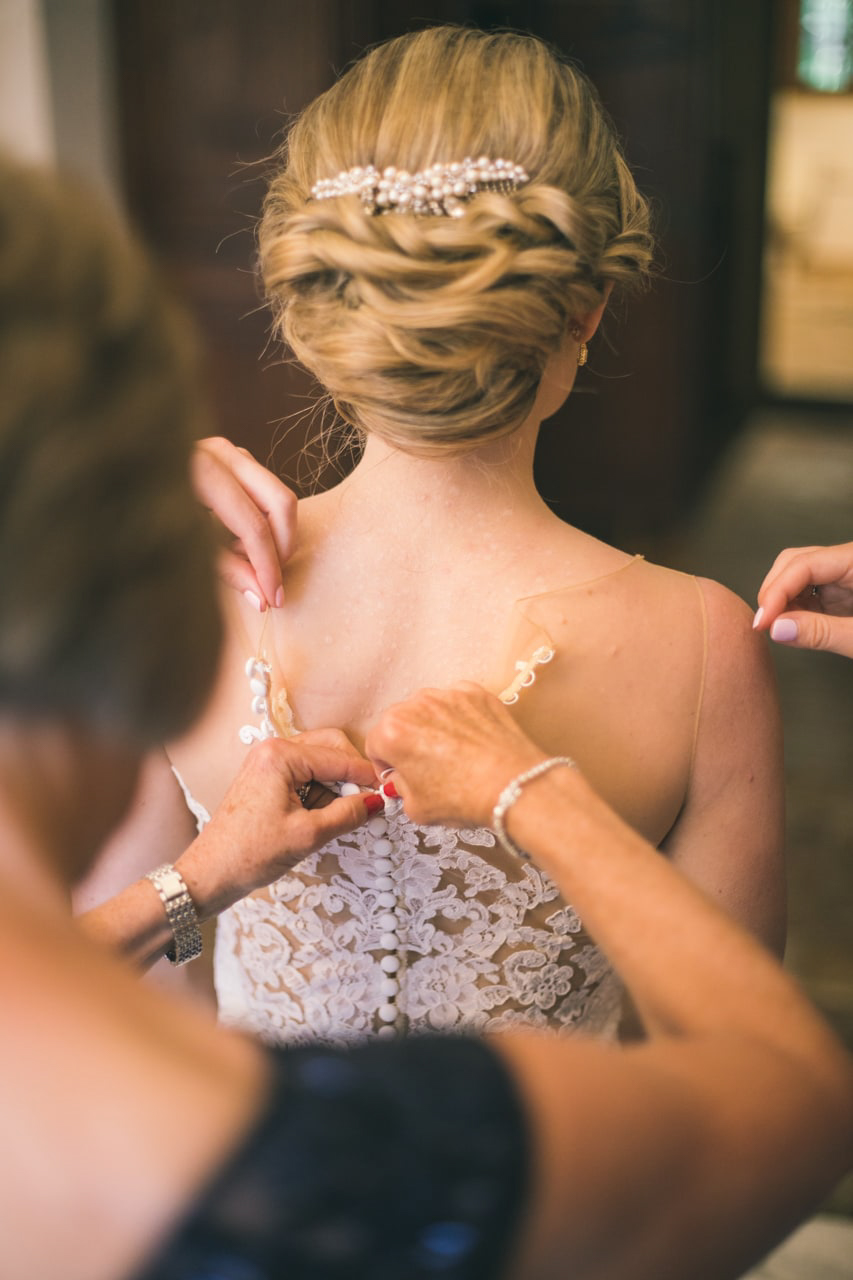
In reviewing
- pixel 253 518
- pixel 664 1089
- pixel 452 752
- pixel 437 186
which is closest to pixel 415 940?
pixel 452 752

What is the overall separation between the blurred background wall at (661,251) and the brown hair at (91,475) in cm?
129

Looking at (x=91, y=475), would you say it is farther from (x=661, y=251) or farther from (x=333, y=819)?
(x=661, y=251)

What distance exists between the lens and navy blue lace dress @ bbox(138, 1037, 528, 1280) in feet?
1.80

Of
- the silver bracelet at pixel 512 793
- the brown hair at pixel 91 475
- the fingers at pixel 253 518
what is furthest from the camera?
the fingers at pixel 253 518

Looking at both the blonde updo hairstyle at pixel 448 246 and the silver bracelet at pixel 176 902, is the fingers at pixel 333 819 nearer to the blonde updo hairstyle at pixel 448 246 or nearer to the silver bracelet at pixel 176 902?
the silver bracelet at pixel 176 902

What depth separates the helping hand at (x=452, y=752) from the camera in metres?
0.96

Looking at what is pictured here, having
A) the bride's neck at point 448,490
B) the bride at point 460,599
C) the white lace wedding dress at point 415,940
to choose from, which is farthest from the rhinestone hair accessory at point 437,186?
the white lace wedding dress at point 415,940

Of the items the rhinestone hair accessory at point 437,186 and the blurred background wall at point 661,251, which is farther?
the blurred background wall at point 661,251

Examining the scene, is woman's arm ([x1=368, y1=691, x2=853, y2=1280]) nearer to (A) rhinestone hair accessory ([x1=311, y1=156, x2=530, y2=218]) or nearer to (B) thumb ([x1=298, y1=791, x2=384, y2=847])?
(B) thumb ([x1=298, y1=791, x2=384, y2=847])

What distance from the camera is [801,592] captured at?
4.04 feet

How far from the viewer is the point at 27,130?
3.41 metres

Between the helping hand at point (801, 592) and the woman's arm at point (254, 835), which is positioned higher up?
the helping hand at point (801, 592)

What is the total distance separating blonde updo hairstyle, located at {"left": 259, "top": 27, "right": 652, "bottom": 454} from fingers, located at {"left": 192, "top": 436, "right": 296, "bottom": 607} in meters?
0.13

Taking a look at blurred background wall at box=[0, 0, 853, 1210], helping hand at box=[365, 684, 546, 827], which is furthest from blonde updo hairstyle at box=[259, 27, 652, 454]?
blurred background wall at box=[0, 0, 853, 1210]
